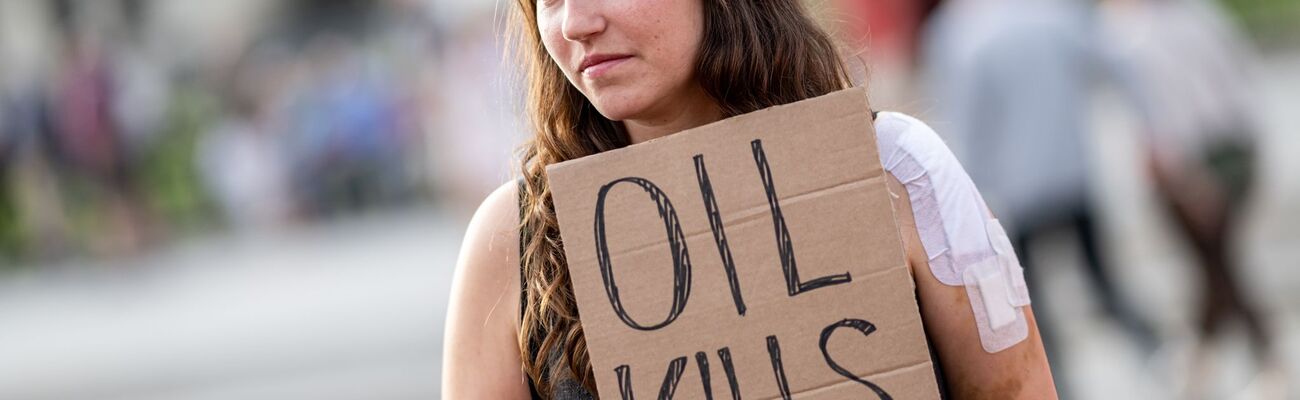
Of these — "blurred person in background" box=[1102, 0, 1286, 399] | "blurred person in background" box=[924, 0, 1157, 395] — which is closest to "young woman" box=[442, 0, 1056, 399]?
"blurred person in background" box=[924, 0, 1157, 395]

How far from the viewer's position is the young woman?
2.17m

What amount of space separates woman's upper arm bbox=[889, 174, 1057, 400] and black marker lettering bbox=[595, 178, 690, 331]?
28 cm

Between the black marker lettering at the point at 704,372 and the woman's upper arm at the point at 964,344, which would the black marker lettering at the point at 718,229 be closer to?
the black marker lettering at the point at 704,372

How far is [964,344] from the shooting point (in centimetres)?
217

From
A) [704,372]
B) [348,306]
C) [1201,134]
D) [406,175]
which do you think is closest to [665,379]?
[704,372]

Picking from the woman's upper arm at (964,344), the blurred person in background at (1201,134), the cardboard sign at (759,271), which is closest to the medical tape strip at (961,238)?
the woman's upper arm at (964,344)

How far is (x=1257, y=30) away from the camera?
1276 centimetres

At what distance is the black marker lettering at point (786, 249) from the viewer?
6.79ft

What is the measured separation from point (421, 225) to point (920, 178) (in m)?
13.1

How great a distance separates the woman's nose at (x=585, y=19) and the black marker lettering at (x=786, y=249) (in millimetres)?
251

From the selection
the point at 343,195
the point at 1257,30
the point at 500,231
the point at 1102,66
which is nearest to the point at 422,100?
the point at 343,195

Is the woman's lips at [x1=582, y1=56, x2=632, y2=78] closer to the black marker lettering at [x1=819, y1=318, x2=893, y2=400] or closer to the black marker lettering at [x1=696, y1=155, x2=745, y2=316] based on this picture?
the black marker lettering at [x1=696, y1=155, x2=745, y2=316]

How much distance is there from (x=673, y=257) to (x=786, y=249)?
132 millimetres

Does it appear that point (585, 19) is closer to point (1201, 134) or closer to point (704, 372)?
point (704, 372)
